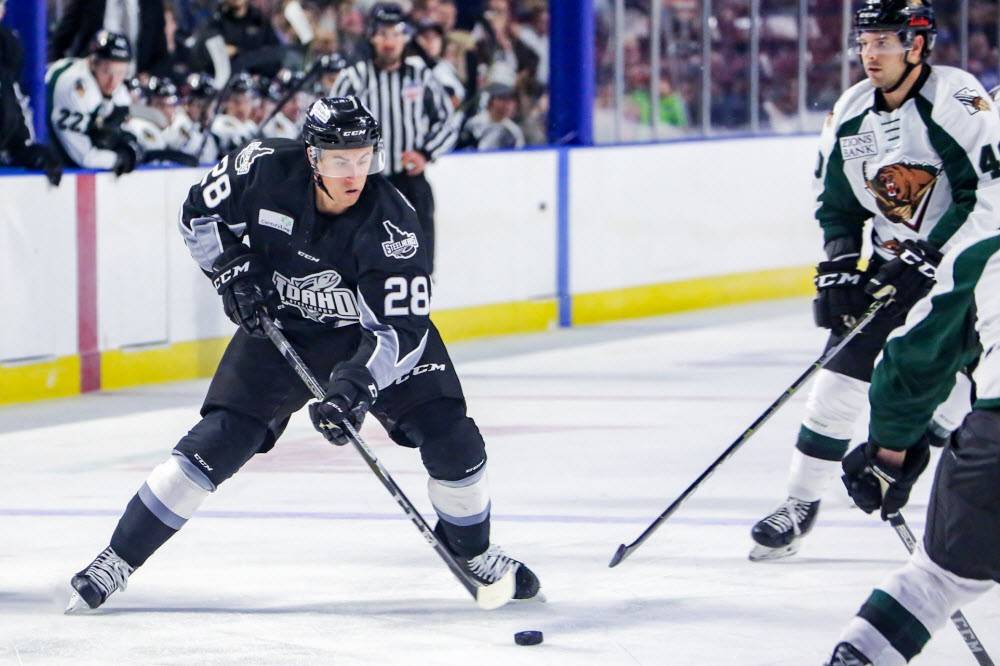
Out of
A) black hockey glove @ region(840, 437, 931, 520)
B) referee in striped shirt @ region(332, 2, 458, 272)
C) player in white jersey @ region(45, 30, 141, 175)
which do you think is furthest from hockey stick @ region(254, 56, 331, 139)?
black hockey glove @ region(840, 437, 931, 520)

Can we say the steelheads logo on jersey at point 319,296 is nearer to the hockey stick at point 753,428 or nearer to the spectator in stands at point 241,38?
the hockey stick at point 753,428

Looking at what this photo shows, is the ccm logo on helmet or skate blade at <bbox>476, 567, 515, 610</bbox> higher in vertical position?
the ccm logo on helmet

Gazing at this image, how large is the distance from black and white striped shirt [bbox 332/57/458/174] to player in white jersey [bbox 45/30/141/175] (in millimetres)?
878

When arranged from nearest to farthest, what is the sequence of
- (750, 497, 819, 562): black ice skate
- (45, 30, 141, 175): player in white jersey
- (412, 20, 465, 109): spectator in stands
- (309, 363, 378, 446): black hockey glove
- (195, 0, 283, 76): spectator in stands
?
(309, 363, 378, 446): black hockey glove
(750, 497, 819, 562): black ice skate
(45, 30, 141, 175): player in white jersey
(195, 0, 283, 76): spectator in stands
(412, 20, 465, 109): spectator in stands

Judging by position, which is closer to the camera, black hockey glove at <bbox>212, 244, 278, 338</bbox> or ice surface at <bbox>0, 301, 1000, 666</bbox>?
ice surface at <bbox>0, 301, 1000, 666</bbox>

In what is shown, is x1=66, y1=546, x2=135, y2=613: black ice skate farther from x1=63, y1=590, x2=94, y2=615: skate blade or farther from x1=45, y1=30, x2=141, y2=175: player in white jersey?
x1=45, y1=30, x2=141, y2=175: player in white jersey

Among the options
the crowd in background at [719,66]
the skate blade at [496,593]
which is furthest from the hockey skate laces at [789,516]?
the crowd in background at [719,66]

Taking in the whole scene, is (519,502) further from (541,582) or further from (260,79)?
(260,79)

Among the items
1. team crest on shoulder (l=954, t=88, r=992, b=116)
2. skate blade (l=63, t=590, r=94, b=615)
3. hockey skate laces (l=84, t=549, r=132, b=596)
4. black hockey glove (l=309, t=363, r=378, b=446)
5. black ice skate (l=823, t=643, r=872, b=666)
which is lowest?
skate blade (l=63, t=590, r=94, b=615)

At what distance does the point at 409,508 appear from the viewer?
4.25 m

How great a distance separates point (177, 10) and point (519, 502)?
4.85 m

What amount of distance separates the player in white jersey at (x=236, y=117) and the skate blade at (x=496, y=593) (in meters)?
4.60

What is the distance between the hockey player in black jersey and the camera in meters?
4.15

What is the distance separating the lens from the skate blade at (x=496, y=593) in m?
4.23
